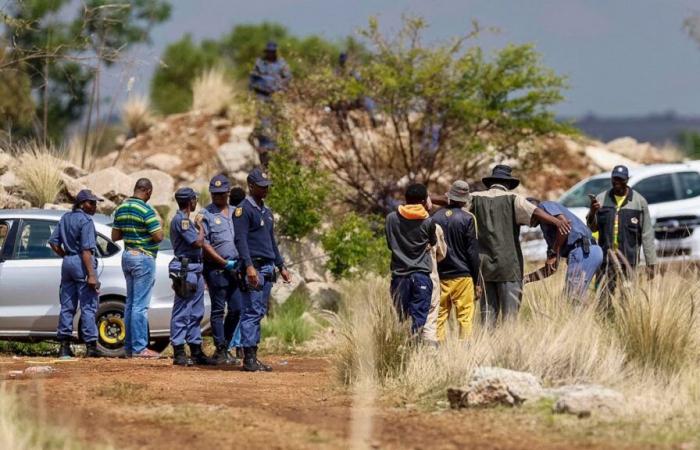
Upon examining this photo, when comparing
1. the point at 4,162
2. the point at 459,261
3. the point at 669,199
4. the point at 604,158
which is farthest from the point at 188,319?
the point at 604,158

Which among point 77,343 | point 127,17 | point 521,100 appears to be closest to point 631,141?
point 521,100

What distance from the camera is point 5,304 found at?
1488cm

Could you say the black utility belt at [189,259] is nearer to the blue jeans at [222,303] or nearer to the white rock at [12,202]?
the blue jeans at [222,303]

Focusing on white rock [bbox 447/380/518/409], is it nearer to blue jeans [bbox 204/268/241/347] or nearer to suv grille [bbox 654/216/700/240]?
blue jeans [bbox 204/268/241/347]

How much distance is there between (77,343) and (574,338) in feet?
21.5

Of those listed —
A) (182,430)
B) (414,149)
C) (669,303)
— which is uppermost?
(414,149)

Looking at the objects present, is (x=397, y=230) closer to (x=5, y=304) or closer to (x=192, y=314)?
(x=192, y=314)

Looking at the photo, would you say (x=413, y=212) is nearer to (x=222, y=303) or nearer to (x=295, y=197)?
(x=222, y=303)

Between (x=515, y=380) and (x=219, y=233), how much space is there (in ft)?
14.0

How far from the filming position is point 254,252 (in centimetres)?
1270

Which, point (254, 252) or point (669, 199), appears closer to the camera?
point (254, 252)

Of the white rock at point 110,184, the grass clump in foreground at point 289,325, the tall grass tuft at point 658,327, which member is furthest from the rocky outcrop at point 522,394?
the white rock at point 110,184

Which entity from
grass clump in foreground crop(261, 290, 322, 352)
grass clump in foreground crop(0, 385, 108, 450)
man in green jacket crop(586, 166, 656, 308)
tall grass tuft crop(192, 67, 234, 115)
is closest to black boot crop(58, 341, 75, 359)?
grass clump in foreground crop(261, 290, 322, 352)

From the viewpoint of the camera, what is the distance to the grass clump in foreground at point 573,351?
10219 mm
